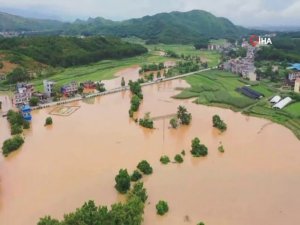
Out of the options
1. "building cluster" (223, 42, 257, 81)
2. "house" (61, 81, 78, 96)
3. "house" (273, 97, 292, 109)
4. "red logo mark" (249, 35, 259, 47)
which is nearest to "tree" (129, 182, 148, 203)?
"house" (273, 97, 292, 109)

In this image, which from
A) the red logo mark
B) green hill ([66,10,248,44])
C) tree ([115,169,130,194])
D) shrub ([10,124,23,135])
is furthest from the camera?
green hill ([66,10,248,44])

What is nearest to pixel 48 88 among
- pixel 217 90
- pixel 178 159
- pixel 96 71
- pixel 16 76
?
pixel 16 76

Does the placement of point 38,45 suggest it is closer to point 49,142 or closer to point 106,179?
point 49,142

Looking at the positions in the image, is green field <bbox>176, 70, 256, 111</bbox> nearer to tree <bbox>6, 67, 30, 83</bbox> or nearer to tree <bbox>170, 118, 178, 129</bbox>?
tree <bbox>170, 118, 178, 129</bbox>

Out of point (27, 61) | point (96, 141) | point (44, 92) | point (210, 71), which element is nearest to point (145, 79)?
point (210, 71)

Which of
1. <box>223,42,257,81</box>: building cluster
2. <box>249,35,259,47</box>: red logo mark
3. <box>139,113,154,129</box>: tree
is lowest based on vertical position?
<box>139,113,154,129</box>: tree

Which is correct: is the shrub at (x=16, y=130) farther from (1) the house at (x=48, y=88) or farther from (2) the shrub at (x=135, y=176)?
(2) the shrub at (x=135, y=176)

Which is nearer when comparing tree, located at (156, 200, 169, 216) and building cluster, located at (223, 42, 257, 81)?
tree, located at (156, 200, 169, 216)
